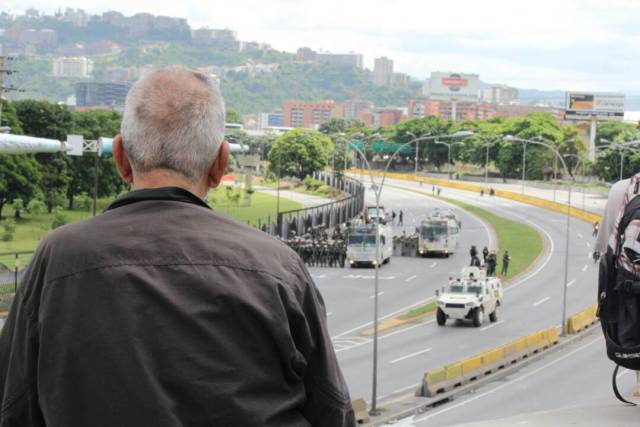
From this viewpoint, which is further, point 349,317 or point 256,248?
point 349,317

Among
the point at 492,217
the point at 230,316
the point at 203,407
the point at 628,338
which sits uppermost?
the point at 230,316

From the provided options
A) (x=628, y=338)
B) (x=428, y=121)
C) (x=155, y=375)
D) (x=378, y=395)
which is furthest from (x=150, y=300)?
(x=428, y=121)

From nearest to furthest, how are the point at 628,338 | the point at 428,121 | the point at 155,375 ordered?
1. the point at 155,375
2. the point at 628,338
3. the point at 428,121

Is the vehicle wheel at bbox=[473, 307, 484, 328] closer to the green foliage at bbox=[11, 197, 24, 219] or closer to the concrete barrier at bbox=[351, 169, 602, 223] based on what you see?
the concrete barrier at bbox=[351, 169, 602, 223]

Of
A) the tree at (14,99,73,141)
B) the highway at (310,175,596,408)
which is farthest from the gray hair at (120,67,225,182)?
the tree at (14,99,73,141)

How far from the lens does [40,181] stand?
85562mm

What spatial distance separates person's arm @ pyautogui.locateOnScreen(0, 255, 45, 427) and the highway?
3123 cm

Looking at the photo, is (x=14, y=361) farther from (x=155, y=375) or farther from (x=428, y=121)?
(x=428, y=121)

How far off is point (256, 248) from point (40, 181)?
276ft

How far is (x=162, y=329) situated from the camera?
3598mm

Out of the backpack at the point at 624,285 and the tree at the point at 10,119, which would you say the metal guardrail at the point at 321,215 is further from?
the backpack at the point at 624,285

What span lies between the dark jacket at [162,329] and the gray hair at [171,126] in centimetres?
20

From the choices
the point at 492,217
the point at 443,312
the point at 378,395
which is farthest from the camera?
the point at 492,217

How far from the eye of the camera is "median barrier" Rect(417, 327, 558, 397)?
114ft
